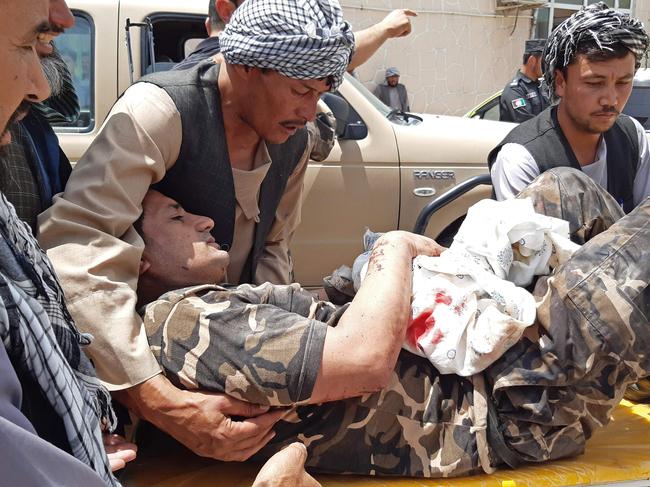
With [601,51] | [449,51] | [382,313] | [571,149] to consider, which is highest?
[601,51]

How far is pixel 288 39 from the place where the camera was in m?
2.18

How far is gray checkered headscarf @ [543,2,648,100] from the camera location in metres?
2.81

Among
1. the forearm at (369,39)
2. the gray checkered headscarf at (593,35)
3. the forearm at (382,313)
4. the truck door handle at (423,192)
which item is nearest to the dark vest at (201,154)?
the forearm at (382,313)

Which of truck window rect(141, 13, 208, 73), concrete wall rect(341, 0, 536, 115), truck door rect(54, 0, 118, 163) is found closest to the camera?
truck door rect(54, 0, 118, 163)

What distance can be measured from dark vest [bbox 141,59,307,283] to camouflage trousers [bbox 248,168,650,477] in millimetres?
684

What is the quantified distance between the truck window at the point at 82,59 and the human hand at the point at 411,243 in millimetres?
2659

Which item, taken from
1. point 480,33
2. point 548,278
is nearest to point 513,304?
point 548,278

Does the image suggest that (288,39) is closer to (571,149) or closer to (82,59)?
(571,149)

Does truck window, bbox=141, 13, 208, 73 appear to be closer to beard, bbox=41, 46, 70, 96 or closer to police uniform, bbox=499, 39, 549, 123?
beard, bbox=41, 46, 70, 96

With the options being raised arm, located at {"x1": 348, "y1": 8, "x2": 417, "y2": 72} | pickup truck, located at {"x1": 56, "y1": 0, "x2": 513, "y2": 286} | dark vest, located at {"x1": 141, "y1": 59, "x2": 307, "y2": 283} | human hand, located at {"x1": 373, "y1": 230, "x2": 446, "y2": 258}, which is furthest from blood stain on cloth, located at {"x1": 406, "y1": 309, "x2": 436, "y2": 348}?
pickup truck, located at {"x1": 56, "y1": 0, "x2": 513, "y2": 286}

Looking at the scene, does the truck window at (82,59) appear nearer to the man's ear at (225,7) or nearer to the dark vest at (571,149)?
the man's ear at (225,7)

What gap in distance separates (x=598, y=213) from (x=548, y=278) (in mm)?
357

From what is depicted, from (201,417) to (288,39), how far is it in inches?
41.6

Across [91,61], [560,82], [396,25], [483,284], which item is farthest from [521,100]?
[483,284]
